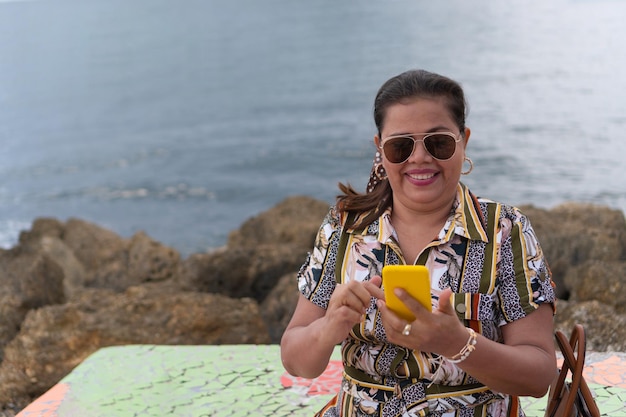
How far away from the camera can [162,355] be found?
4.55 m

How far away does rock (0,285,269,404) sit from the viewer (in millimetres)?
5012

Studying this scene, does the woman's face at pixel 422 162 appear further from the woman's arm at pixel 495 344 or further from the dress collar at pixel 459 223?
the woman's arm at pixel 495 344

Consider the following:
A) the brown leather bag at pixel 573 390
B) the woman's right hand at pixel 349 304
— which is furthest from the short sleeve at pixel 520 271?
the woman's right hand at pixel 349 304

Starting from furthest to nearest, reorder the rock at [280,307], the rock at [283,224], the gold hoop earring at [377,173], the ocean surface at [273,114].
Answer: the ocean surface at [273,114]
the rock at [283,224]
the rock at [280,307]
the gold hoop earring at [377,173]

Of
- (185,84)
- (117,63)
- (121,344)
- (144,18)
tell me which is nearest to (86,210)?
(121,344)

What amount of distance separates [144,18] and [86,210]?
5475cm

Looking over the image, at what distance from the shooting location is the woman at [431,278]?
7.93 ft

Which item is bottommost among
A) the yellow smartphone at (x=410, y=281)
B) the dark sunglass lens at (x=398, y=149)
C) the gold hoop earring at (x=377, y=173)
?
the yellow smartphone at (x=410, y=281)

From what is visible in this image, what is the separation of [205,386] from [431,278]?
2034 mm

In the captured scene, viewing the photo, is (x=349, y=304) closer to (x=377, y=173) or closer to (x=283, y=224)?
(x=377, y=173)

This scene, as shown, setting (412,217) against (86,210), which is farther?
(86,210)

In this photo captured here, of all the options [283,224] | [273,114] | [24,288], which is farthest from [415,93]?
[273,114]

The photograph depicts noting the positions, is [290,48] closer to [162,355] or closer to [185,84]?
[185,84]

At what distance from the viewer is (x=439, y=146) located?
2488 millimetres
